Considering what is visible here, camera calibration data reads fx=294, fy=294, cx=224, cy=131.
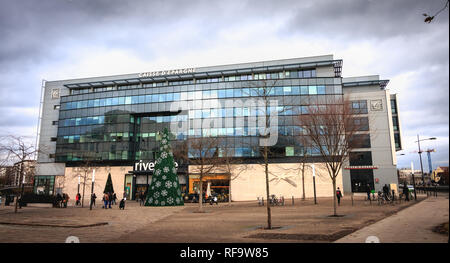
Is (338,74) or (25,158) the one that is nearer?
(25,158)

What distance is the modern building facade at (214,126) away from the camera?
47969mm

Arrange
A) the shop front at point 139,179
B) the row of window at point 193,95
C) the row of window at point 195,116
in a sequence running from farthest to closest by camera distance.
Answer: the shop front at point 139,179, the row of window at point 193,95, the row of window at point 195,116

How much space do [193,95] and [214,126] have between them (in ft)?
24.2

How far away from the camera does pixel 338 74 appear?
58125mm

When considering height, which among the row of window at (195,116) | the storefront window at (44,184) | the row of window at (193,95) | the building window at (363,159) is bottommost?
the storefront window at (44,184)

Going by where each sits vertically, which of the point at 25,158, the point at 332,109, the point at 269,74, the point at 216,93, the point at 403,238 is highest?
the point at 269,74

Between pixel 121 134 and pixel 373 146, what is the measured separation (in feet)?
153

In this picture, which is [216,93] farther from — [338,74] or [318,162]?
[338,74]

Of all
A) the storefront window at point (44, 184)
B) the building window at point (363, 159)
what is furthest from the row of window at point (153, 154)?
the building window at point (363, 159)

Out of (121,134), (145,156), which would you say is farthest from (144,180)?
(121,134)

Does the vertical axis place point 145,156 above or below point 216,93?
below

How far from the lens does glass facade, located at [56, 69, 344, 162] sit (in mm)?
48719

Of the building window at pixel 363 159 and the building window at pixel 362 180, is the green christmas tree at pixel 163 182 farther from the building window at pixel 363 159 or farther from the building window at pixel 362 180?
the building window at pixel 362 180

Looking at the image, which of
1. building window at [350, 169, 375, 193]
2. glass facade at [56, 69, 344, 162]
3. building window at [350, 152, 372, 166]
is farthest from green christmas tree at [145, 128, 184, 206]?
building window at [350, 169, 375, 193]
